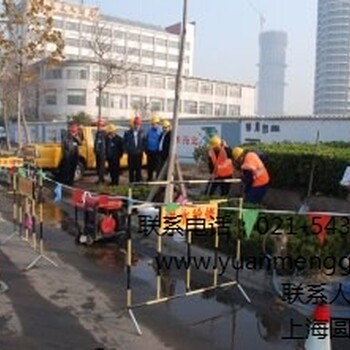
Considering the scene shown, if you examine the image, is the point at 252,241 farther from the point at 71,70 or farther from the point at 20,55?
the point at 71,70

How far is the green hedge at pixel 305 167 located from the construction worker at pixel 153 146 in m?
2.60

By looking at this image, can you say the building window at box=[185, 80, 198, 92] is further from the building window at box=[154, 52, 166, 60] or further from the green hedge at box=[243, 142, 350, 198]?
the green hedge at box=[243, 142, 350, 198]

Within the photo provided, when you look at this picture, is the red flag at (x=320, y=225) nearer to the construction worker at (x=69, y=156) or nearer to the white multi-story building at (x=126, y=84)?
the construction worker at (x=69, y=156)

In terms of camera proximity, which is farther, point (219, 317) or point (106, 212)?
point (106, 212)

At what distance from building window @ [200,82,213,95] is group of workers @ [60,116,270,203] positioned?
3296 inches

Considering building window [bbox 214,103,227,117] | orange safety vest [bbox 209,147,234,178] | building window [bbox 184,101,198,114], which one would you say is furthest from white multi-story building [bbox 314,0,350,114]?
building window [bbox 214,103,227,117]

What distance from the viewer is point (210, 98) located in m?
103

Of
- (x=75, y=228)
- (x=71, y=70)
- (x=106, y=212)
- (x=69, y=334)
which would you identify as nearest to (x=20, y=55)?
(x=75, y=228)

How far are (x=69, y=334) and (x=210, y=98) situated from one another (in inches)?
3850

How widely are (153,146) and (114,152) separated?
1564 mm

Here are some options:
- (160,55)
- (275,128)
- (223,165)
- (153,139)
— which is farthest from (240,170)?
(160,55)

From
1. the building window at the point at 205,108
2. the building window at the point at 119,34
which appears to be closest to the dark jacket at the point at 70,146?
the building window at the point at 205,108

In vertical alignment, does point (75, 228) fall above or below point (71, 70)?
below

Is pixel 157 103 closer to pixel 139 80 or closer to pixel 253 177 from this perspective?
pixel 139 80
